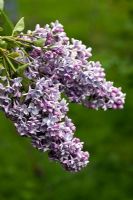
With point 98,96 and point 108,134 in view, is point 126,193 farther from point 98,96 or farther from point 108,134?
point 98,96

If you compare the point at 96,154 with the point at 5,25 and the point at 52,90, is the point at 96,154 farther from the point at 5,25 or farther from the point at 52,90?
the point at 52,90

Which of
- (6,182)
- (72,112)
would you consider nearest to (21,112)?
(6,182)

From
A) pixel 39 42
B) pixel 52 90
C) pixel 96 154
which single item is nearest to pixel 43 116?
pixel 52 90

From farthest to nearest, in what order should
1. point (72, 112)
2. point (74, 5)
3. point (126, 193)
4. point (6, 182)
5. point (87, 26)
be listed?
point (74, 5), point (87, 26), point (72, 112), point (126, 193), point (6, 182)

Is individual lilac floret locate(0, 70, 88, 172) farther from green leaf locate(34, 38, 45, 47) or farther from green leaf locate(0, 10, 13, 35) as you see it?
green leaf locate(0, 10, 13, 35)

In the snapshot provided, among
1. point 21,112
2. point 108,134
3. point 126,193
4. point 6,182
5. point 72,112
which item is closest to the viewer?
point 21,112

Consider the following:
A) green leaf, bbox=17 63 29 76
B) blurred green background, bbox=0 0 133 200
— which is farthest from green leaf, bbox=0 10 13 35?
blurred green background, bbox=0 0 133 200
